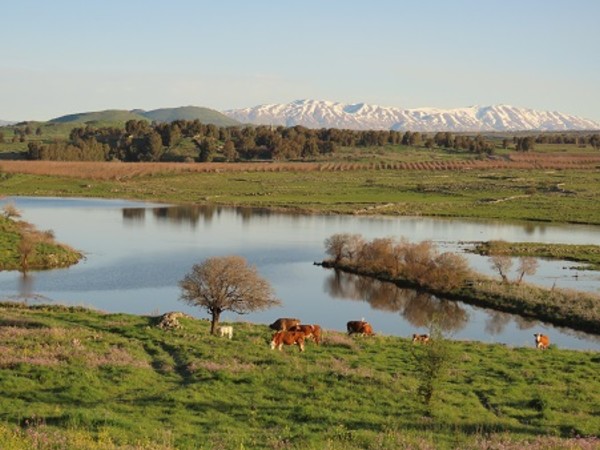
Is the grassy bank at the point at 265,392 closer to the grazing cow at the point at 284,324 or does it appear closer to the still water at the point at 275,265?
the grazing cow at the point at 284,324

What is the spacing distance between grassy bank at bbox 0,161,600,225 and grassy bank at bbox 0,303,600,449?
249 feet

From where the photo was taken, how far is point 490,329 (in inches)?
1695

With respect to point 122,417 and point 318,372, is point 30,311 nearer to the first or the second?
point 318,372

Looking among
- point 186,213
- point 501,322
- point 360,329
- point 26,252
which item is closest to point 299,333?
point 360,329

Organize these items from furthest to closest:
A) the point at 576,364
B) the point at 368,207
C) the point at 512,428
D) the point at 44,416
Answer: the point at 368,207 < the point at 576,364 < the point at 512,428 < the point at 44,416

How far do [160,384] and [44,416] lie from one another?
6118 millimetres

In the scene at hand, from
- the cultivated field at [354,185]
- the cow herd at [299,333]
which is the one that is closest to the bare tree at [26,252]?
the cow herd at [299,333]

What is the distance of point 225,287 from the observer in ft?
102

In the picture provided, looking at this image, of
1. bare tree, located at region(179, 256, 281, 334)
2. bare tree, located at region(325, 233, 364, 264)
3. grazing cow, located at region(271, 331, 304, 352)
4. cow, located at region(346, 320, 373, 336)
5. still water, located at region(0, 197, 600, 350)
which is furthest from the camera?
bare tree, located at region(325, 233, 364, 264)

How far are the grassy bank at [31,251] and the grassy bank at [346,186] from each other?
159ft

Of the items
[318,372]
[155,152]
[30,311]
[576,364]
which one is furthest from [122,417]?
[155,152]

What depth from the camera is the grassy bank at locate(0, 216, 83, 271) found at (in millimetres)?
58188

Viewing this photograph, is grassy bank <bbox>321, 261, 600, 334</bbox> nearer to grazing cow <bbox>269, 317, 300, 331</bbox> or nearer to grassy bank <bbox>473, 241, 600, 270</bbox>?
grassy bank <bbox>473, 241, 600, 270</bbox>

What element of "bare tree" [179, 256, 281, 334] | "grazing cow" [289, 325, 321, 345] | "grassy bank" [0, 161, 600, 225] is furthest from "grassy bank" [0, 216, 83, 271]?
"grassy bank" [0, 161, 600, 225]
